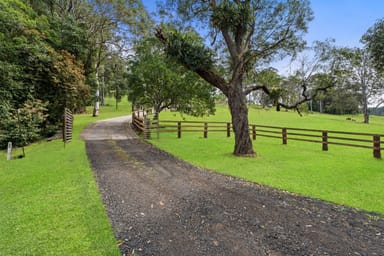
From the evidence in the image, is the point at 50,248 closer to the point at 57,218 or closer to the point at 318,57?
the point at 57,218

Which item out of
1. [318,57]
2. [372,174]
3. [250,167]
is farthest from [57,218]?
[318,57]

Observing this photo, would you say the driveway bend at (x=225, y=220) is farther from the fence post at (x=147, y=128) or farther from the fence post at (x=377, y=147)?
the fence post at (x=147, y=128)

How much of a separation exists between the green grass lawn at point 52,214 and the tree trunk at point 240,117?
5.24 metres

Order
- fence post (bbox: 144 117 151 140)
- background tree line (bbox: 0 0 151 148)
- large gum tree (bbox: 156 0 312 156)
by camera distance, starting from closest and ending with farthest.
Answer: large gum tree (bbox: 156 0 312 156) < background tree line (bbox: 0 0 151 148) < fence post (bbox: 144 117 151 140)

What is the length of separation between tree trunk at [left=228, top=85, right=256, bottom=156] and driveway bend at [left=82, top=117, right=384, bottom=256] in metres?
2.97

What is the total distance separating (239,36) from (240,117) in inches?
122

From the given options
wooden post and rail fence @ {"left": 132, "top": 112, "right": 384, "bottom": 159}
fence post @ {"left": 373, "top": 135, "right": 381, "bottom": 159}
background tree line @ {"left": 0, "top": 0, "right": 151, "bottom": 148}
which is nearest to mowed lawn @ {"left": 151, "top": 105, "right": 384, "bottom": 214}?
fence post @ {"left": 373, "top": 135, "right": 381, "bottom": 159}

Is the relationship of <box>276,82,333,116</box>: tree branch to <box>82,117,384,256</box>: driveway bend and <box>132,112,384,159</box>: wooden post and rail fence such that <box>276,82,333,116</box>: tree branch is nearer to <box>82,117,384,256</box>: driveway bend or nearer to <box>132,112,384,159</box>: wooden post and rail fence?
<box>132,112,384,159</box>: wooden post and rail fence

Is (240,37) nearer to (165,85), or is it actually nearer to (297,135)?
(297,135)

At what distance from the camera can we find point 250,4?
7.84 metres

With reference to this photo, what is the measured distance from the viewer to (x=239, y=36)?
8.38m

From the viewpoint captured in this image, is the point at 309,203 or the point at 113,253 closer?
the point at 113,253

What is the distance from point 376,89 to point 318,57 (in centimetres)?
2702

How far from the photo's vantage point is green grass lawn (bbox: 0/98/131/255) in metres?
2.64
